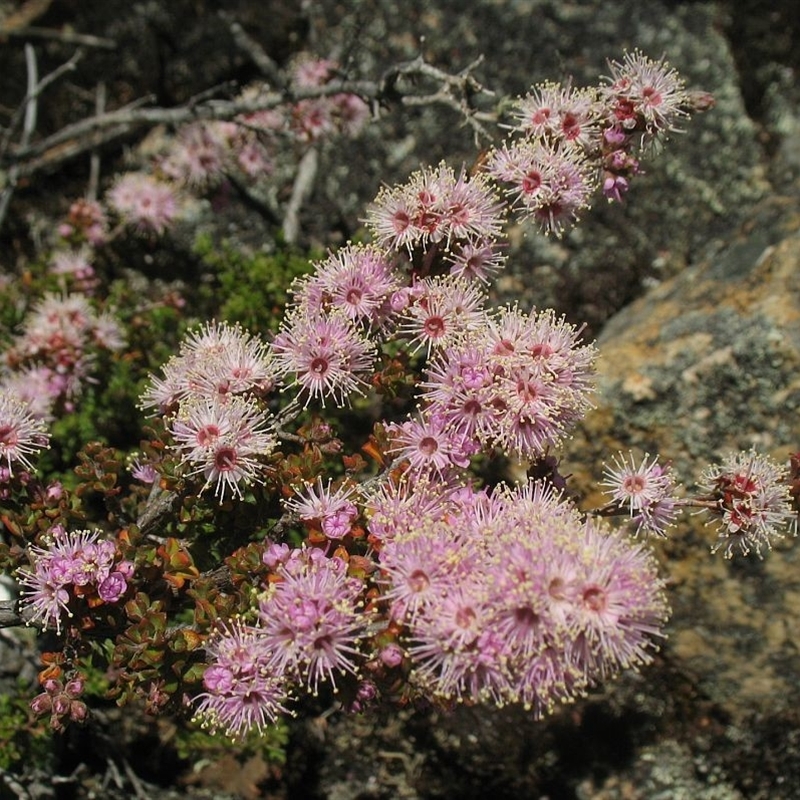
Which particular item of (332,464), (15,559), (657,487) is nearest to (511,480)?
(332,464)

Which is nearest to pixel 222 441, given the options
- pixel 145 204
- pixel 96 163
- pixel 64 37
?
pixel 145 204

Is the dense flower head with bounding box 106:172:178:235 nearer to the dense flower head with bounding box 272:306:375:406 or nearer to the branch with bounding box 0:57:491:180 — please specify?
the branch with bounding box 0:57:491:180

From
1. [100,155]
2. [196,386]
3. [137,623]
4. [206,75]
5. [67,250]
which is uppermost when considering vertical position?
[206,75]

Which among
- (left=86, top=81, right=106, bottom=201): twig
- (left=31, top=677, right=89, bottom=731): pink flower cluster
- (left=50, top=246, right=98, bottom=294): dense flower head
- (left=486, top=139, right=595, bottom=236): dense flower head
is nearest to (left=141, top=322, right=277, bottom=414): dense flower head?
(left=31, top=677, right=89, bottom=731): pink flower cluster

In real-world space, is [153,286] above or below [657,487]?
above

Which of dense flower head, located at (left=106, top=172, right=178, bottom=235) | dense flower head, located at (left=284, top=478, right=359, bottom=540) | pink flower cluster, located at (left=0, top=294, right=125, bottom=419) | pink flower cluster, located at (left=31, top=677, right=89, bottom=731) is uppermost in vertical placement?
dense flower head, located at (left=106, top=172, right=178, bottom=235)

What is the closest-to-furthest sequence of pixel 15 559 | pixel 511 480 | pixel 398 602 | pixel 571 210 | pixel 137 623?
1. pixel 398 602
2. pixel 137 623
3. pixel 15 559
4. pixel 571 210
5. pixel 511 480

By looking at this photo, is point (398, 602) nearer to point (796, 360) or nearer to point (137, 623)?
point (137, 623)

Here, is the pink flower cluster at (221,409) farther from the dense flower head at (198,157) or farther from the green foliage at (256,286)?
the dense flower head at (198,157)

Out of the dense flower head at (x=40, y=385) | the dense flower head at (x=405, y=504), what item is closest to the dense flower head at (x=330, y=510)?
the dense flower head at (x=405, y=504)
